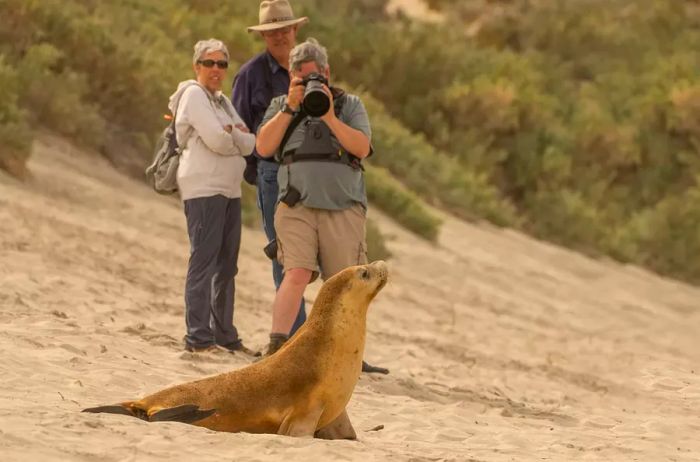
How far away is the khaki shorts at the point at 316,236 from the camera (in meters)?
7.33

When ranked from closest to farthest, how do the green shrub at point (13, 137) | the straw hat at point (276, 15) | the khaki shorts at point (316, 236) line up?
the khaki shorts at point (316, 236) → the straw hat at point (276, 15) → the green shrub at point (13, 137)

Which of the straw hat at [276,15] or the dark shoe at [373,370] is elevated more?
the straw hat at [276,15]

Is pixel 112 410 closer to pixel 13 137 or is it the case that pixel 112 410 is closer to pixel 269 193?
pixel 269 193

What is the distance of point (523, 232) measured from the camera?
17781 millimetres

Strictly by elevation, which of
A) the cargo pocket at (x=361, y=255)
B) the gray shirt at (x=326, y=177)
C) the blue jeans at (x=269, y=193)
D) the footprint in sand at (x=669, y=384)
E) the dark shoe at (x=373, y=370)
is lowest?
the footprint in sand at (x=669, y=384)

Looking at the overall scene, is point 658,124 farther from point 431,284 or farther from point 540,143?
point 431,284

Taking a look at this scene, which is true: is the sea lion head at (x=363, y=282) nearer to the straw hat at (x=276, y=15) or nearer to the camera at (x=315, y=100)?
the camera at (x=315, y=100)

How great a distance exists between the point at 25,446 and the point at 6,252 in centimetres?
506

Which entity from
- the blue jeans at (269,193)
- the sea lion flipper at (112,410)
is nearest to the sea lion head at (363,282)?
the sea lion flipper at (112,410)

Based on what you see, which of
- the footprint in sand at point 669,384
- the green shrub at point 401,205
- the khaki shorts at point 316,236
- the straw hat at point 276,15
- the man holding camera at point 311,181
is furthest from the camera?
the green shrub at point 401,205

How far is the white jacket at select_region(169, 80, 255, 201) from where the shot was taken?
7.70 meters

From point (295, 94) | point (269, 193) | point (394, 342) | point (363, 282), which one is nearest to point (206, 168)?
point (269, 193)

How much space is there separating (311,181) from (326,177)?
76 mm

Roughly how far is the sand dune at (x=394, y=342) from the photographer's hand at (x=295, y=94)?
1429mm
